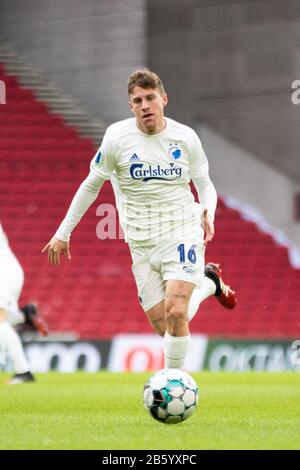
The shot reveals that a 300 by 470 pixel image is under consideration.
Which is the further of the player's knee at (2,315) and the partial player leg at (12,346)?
the player's knee at (2,315)

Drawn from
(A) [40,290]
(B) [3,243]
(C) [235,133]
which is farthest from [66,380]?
(C) [235,133]

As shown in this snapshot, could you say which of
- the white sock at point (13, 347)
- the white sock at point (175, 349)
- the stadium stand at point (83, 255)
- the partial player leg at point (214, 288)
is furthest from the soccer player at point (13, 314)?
the stadium stand at point (83, 255)

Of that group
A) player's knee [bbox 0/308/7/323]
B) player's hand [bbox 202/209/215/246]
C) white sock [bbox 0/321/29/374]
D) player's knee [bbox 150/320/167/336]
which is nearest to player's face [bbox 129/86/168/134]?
player's hand [bbox 202/209/215/246]

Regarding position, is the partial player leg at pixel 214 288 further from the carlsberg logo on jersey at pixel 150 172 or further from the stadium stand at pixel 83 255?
the stadium stand at pixel 83 255

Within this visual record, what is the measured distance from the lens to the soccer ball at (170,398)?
582cm

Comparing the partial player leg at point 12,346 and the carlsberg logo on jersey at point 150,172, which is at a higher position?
the carlsberg logo on jersey at point 150,172

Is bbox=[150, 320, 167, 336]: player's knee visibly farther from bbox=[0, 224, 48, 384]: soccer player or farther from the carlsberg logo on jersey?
bbox=[0, 224, 48, 384]: soccer player

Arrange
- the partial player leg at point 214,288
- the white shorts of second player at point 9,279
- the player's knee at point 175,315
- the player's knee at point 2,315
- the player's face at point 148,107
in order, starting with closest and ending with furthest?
1. the player's knee at point 175,315
2. the player's face at point 148,107
3. the partial player leg at point 214,288
4. the player's knee at point 2,315
5. the white shorts of second player at point 9,279

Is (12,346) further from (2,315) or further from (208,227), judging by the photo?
(208,227)

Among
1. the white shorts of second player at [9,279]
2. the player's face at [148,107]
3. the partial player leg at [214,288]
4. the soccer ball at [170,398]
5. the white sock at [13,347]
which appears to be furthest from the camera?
the white shorts of second player at [9,279]

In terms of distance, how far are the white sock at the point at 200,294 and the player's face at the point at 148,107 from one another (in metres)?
1.07

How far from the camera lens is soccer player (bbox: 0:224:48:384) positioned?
31.8 ft

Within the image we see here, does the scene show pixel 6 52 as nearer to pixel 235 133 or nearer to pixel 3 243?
pixel 235 133

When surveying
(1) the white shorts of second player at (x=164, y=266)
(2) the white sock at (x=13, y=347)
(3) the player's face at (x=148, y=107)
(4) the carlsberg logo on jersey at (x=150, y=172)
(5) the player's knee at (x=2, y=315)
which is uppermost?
(3) the player's face at (x=148, y=107)
